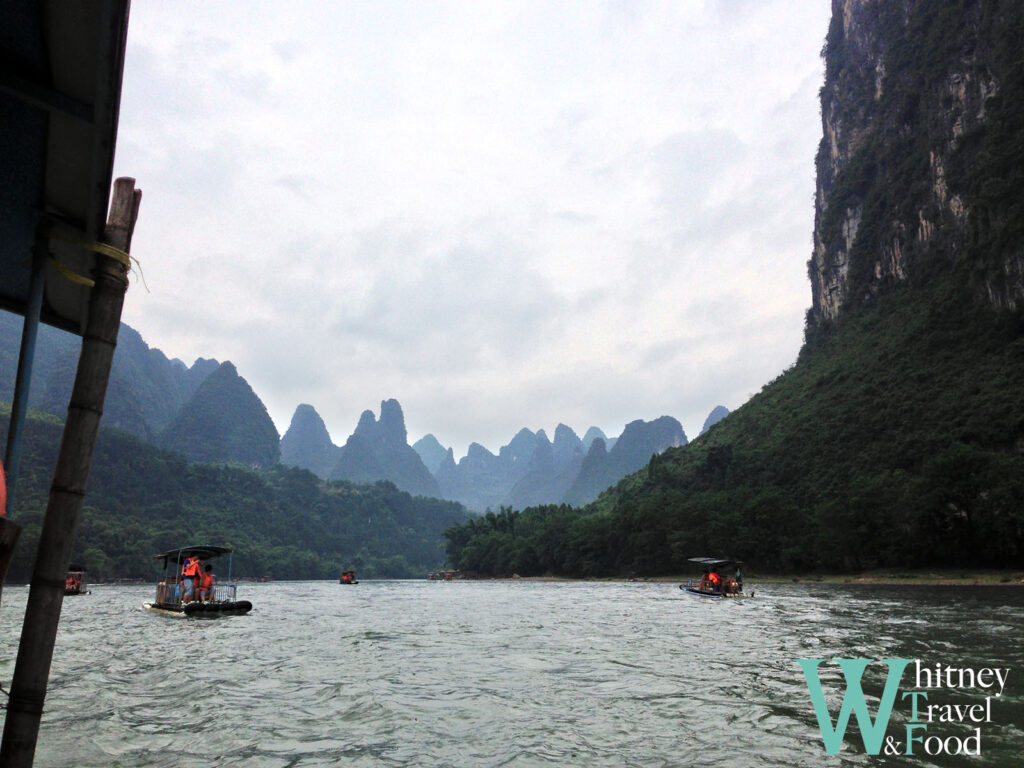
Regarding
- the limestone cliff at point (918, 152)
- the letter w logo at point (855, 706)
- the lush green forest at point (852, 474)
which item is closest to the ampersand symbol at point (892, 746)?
the letter w logo at point (855, 706)

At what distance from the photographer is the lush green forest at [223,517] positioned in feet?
230

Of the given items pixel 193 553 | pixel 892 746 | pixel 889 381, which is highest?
pixel 889 381

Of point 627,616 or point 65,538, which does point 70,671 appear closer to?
point 65,538

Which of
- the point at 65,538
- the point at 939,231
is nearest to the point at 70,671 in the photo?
the point at 65,538

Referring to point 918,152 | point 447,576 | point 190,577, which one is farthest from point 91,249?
point 918,152

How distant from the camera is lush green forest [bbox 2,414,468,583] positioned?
70188 millimetres

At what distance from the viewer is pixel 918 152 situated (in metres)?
80.4

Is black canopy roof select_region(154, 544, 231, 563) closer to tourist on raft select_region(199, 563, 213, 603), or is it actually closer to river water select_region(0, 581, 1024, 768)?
tourist on raft select_region(199, 563, 213, 603)

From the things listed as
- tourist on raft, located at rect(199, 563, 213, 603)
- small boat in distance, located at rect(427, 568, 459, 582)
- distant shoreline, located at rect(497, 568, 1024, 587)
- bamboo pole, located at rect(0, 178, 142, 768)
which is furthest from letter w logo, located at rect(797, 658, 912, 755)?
small boat in distance, located at rect(427, 568, 459, 582)

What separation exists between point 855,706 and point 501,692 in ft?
16.7

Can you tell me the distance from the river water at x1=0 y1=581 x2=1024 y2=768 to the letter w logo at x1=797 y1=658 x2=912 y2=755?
4.9 inches

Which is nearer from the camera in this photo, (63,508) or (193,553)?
(63,508)

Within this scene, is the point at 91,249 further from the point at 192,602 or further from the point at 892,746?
the point at 192,602

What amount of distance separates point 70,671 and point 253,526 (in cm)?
10502
